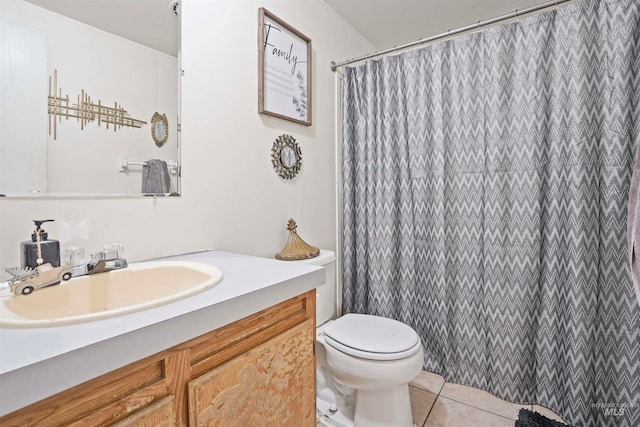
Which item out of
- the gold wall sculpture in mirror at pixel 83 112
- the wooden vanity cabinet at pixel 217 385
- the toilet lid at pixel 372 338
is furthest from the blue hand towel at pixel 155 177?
the toilet lid at pixel 372 338

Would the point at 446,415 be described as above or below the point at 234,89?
below

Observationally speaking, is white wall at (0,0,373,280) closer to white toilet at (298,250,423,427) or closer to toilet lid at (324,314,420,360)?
white toilet at (298,250,423,427)

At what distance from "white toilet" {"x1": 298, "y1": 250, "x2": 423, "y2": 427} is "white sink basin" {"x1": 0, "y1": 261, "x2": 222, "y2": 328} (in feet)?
2.30

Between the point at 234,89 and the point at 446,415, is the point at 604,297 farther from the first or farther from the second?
the point at 234,89

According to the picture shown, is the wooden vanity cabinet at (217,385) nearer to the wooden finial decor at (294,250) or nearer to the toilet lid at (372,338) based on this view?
the toilet lid at (372,338)

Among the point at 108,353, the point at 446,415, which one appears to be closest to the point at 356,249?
the point at 446,415

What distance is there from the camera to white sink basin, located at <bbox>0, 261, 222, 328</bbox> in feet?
1.92

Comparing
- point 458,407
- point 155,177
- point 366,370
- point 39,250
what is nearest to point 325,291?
point 366,370

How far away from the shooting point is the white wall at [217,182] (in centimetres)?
97

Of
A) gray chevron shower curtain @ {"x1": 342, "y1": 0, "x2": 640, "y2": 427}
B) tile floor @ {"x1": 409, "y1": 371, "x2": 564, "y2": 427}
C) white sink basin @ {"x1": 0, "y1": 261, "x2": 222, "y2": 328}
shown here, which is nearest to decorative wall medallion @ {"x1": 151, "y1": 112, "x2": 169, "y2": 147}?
white sink basin @ {"x1": 0, "y1": 261, "x2": 222, "y2": 328}

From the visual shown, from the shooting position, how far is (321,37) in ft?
6.48

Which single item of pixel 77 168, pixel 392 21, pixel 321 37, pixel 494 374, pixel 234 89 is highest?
pixel 392 21

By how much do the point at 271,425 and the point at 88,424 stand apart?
43 centimetres

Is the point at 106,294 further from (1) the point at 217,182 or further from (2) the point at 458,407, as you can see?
(2) the point at 458,407
